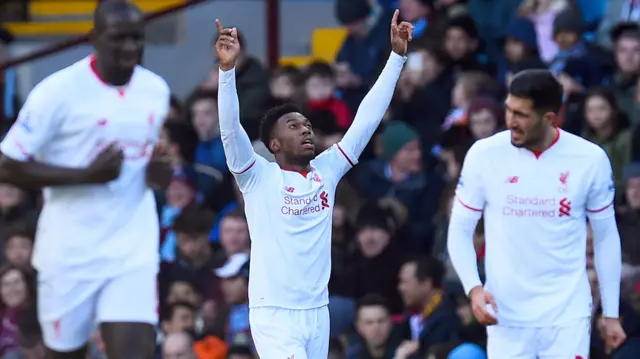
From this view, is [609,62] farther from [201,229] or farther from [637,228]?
[201,229]

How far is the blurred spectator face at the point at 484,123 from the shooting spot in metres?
11.8

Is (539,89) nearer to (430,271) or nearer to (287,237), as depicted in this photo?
(287,237)

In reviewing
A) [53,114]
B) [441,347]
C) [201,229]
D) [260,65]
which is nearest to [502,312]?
[441,347]

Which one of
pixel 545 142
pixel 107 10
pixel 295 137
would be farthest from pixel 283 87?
pixel 295 137

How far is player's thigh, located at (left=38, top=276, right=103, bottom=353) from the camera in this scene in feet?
26.6

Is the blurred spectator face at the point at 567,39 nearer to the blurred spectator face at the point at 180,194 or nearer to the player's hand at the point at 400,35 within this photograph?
the blurred spectator face at the point at 180,194

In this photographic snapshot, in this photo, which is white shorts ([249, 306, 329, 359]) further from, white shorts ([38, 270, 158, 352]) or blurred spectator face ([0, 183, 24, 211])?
blurred spectator face ([0, 183, 24, 211])

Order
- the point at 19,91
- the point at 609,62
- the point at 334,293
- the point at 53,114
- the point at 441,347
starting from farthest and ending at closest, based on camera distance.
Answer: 1. the point at 19,91
2. the point at 609,62
3. the point at 334,293
4. the point at 441,347
5. the point at 53,114

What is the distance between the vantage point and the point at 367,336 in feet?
35.8

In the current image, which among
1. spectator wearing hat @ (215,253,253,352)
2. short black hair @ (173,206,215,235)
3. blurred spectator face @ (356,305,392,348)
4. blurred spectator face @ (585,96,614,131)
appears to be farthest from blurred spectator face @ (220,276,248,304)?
blurred spectator face @ (585,96,614,131)

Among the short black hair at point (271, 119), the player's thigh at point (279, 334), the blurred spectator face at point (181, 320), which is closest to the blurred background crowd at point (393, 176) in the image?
the blurred spectator face at point (181, 320)

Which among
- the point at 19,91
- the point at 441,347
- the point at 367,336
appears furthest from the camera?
the point at 19,91

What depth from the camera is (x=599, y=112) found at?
452 inches

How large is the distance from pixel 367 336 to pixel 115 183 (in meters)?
3.32
